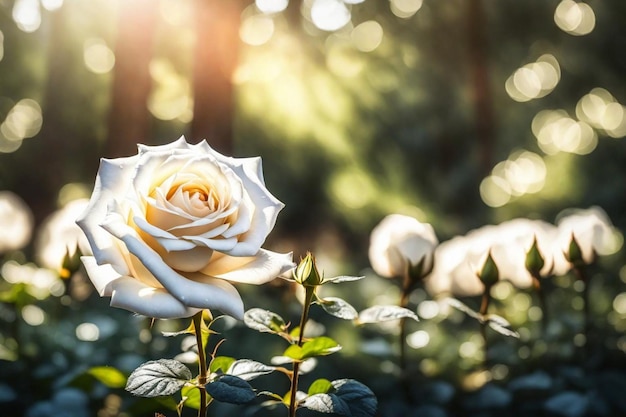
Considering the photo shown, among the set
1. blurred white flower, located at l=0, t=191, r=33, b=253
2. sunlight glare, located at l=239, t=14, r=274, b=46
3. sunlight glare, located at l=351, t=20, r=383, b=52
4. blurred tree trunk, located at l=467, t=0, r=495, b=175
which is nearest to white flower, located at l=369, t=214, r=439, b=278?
blurred white flower, located at l=0, t=191, r=33, b=253

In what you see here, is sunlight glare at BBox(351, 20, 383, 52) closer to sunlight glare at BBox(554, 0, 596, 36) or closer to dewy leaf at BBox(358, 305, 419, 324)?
sunlight glare at BBox(554, 0, 596, 36)

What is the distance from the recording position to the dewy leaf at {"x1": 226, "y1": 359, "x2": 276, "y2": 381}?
0.63m

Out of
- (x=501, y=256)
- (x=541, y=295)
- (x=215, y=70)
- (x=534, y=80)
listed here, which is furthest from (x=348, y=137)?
(x=534, y=80)

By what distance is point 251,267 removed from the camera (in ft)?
1.91

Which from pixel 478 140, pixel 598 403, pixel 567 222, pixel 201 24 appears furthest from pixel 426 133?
pixel 598 403

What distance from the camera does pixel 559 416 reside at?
102 cm

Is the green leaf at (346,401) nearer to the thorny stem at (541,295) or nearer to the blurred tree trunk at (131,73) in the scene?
the thorny stem at (541,295)

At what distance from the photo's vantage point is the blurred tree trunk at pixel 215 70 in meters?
2.18

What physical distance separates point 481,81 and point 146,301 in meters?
3.96

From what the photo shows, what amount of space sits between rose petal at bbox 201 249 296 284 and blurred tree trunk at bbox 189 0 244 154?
1588 millimetres

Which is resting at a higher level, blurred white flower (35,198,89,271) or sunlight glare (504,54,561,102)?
sunlight glare (504,54,561,102)

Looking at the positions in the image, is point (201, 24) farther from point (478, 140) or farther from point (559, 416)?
point (478, 140)

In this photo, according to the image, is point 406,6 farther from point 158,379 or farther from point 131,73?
point 158,379

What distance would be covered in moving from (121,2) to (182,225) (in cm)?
203
